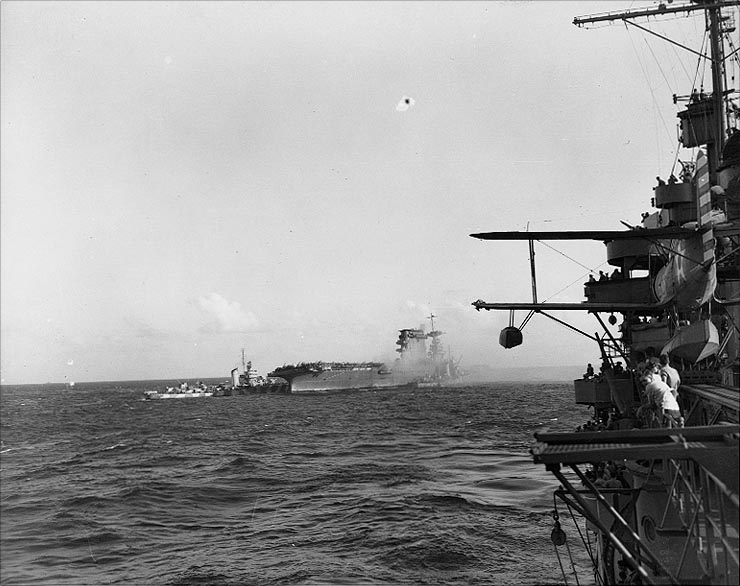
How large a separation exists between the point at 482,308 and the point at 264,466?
23945 millimetres

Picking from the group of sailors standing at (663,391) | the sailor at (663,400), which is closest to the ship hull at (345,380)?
the group of sailors standing at (663,391)

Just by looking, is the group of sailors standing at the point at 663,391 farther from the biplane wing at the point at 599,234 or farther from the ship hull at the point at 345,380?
the ship hull at the point at 345,380

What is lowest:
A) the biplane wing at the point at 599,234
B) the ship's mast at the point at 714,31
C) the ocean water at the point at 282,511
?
the ocean water at the point at 282,511

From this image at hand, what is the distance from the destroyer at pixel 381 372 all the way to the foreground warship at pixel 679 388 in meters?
98.0

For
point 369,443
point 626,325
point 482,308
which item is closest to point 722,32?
point 626,325

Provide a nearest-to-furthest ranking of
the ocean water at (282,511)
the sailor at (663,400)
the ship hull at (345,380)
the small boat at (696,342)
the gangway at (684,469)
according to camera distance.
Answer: the gangway at (684,469) < the sailor at (663,400) < the small boat at (696,342) < the ocean water at (282,511) < the ship hull at (345,380)

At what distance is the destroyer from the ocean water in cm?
6610

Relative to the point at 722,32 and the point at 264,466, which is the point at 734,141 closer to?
the point at 722,32

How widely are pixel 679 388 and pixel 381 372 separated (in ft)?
404

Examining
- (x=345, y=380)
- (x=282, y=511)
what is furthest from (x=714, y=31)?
(x=345, y=380)

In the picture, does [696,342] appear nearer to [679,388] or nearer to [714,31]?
[679,388]

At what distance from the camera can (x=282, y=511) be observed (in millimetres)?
25703

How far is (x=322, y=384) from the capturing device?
121625 millimetres

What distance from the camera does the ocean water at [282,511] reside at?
60.2 ft
